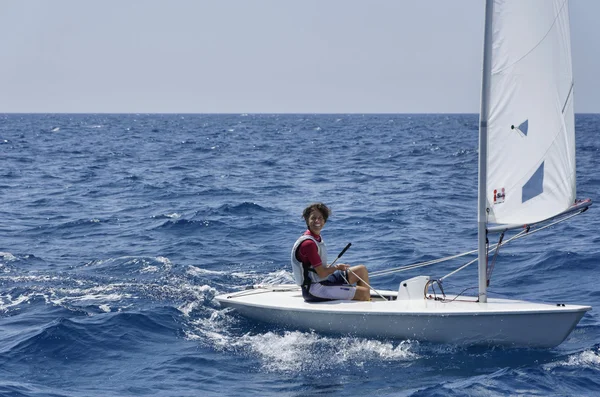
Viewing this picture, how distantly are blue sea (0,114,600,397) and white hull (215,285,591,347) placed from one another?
0.45 ft

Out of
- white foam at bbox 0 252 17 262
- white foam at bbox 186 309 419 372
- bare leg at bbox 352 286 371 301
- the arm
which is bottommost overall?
white foam at bbox 186 309 419 372

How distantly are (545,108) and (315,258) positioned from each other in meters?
3.38

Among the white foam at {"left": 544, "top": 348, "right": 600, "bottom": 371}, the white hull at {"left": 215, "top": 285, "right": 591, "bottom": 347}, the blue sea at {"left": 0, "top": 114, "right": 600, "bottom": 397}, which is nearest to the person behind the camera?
the blue sea at {"left": 0, "top": 114, "right": 600, "bottom": 397}

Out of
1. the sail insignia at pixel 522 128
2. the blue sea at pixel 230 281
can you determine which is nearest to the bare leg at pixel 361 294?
the blue sea at pixel 230 281

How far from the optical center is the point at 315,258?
34.2 feet

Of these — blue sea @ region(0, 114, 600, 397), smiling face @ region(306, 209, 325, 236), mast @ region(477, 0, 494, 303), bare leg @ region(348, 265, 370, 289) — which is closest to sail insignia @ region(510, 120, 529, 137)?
mast @ region(477, 0, 494, 303)

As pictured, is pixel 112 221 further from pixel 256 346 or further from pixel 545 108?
pixel 545 108

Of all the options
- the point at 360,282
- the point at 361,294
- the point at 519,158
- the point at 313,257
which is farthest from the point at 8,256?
the point at 519,158

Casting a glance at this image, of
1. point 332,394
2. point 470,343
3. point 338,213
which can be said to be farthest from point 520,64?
point 338,213

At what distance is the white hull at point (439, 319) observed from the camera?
9.20m

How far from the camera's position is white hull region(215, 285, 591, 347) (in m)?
9.20

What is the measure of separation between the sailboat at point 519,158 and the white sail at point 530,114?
1cm

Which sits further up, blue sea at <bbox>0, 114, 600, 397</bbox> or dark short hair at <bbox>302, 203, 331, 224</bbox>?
dark short hair at <bbox>302, 203, 331, 224</bbox>

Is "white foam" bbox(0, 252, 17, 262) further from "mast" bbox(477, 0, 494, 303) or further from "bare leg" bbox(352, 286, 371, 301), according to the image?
"mast" bbox(477, 0, 494, 303)
